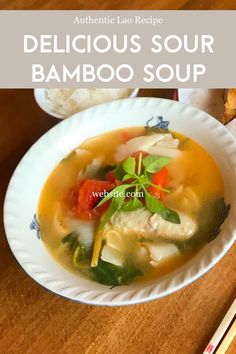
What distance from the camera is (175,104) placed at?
3.73 feet

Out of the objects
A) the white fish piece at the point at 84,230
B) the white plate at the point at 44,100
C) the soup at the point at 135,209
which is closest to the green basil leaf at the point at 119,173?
the soup at the point at 135,209

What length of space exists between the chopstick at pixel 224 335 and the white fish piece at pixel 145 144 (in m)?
0.39

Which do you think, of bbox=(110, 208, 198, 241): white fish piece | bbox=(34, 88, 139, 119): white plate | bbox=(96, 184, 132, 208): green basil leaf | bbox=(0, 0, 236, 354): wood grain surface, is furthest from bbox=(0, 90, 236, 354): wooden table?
bbox=(34, 88, 139, 119): white plate

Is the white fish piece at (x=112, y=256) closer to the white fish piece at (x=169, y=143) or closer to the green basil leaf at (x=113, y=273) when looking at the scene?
the green basil leaf at (x=113, y=273)

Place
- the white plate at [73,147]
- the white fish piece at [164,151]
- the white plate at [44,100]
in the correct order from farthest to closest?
the white plate at [44,100] < the white fish piece at [164,151] < the white plate at [73,147]

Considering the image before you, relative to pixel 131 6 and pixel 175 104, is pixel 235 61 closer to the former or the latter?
pixel 175 104

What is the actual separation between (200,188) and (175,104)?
0.21 metres

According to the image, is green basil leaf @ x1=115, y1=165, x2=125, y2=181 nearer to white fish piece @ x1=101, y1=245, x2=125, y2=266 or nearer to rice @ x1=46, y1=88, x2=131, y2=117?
white fish piece @ x1=101, y1=245, x2=125, y2=266

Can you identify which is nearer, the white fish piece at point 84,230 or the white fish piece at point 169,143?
the white fish piece at point 84,230

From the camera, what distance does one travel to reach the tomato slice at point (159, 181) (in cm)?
102

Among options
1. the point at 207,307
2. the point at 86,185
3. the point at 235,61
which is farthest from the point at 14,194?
the point at 235,61

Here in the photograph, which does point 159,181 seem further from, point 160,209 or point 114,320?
point 114,320

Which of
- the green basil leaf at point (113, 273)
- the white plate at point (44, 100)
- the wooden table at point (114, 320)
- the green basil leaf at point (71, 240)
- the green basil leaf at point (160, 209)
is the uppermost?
the white plate at point (44, 100)

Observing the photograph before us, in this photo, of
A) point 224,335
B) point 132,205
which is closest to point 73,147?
point 132,205
